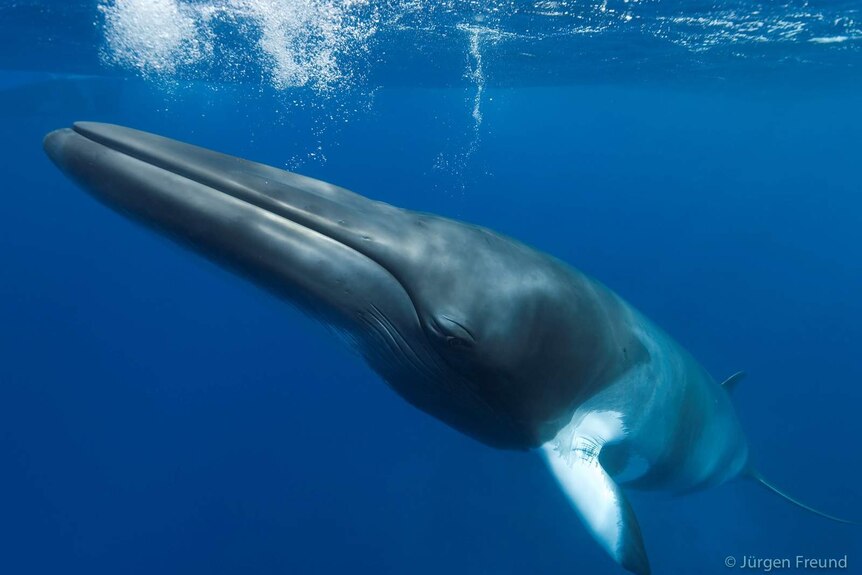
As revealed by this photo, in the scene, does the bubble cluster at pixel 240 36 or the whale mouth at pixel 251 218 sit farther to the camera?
the bubble cluster at pixel 240 36

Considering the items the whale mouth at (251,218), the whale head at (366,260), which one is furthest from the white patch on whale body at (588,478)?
the whale mouth at (251,218)

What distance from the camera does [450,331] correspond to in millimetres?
4629

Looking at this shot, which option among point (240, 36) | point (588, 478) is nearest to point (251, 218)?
point (588, 478)

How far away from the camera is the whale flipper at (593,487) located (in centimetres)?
570

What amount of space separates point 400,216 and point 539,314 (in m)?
1.42

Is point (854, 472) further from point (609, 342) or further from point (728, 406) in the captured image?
point (609, 342)

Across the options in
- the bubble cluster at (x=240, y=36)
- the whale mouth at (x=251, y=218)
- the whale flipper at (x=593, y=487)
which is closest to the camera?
the whale mouth at (x=251, y=218)

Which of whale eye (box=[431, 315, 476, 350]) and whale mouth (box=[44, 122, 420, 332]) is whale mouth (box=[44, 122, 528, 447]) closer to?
whale mouth (box=[44, 122, 420, 332])

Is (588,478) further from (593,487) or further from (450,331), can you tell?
(450,331)

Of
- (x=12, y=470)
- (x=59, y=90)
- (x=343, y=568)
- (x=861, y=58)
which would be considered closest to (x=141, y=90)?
(x=59, y=90)

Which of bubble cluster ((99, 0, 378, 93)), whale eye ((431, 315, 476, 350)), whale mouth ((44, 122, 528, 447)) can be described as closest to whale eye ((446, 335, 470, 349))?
whale eye ((431, 315, 476, 350))

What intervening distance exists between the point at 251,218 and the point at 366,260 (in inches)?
36.3

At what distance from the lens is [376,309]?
4.79m

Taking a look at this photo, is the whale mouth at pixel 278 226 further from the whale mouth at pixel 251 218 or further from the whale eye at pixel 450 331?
the whale eye at pixel 450 331
